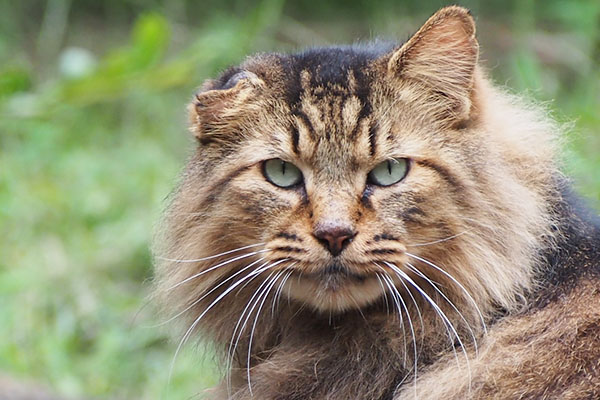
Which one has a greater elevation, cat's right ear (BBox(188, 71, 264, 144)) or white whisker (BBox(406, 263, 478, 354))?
cat's right ear (BBox(188, 71, 264, 144))

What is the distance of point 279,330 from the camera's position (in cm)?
275

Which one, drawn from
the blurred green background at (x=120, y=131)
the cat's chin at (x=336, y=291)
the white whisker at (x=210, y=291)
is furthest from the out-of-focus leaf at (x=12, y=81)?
the cat's chin at (x=336, y=291)

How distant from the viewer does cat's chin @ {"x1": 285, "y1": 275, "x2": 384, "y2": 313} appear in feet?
7.89

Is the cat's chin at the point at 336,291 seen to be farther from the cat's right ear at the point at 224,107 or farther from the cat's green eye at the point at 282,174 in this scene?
the cat's right ear at the point at 224,107

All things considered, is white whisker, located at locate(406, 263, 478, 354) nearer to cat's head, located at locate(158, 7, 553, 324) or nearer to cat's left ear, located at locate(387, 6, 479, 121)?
cat's head, located at locate(158, 7, 553, 324)

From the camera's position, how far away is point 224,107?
2.61 meters

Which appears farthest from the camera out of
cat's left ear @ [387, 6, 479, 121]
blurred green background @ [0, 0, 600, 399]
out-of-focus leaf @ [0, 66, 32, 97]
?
blurred green background @ [0, 0, 600, 399]

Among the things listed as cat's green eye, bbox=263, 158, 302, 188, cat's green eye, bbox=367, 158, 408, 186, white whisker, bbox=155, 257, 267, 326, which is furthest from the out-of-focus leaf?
cat's green eye, bbox=367, 158, 408, 186

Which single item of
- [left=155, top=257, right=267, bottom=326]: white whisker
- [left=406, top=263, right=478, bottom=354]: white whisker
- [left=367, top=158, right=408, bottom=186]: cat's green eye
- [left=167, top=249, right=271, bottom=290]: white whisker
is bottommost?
[left=406, top=263, right=478, bottom=354]: white whisker

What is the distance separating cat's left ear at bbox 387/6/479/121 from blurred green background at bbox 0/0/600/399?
647 millimetres

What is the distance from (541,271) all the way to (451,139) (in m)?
0.46

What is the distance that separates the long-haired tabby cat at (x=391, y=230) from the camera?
239 cm

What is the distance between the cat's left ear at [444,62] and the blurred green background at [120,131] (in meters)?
0.65

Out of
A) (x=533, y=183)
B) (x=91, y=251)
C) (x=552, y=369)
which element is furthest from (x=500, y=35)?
(x=552, y=369)
